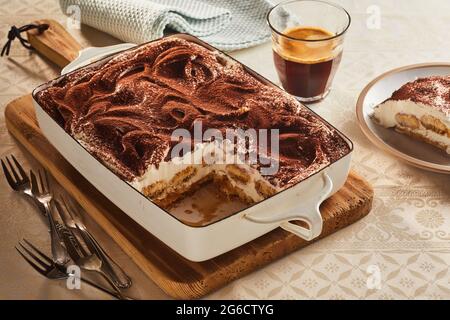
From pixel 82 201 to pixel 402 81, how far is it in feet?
3.83

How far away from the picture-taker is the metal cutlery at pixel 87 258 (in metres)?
1.92

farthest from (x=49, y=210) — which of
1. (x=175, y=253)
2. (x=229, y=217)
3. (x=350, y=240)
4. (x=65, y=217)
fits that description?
(x=350, y=240)

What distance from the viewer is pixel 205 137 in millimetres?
2125

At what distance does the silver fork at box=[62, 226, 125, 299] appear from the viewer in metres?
1.92

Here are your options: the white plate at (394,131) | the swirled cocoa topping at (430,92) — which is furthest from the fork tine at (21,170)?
the swirled cocoa topping at (430,92)

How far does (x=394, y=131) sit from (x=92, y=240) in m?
1.05

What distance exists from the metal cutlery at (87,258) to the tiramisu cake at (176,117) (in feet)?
0.69

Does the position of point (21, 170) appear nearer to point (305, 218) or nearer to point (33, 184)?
point (33, 184)

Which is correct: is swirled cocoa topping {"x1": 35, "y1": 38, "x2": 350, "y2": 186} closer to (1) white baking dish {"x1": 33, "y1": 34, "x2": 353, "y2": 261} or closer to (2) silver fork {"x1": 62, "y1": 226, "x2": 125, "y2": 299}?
(1) white baking dish {"x1": 33, "y1": 34, "x2": 353, "y2": 261}

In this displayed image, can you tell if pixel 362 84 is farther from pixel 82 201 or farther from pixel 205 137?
pixel 82 201

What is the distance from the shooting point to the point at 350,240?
2.09 meters

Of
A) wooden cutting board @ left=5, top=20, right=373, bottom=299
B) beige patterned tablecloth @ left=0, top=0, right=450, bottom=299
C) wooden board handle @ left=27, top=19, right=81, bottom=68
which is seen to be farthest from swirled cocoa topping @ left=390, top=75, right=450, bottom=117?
wooden board handle @ left=27, top=19, right=81, bottom=68

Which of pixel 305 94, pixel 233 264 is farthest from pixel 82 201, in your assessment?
pixel 305 94

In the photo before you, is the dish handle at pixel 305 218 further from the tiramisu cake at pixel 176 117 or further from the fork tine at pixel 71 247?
the fork tine at pixel 71 247
